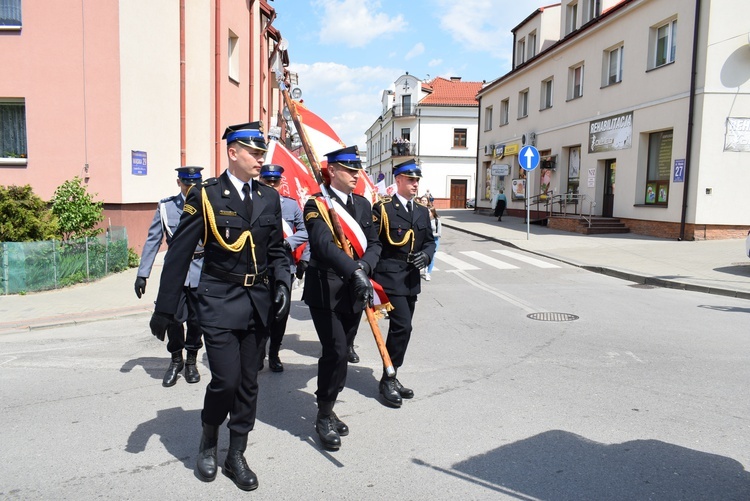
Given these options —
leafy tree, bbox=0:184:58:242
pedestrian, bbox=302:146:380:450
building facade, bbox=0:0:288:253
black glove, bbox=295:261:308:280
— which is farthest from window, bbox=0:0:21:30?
pedestrian, bbox=302:146:380:450

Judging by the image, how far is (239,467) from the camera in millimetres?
3354

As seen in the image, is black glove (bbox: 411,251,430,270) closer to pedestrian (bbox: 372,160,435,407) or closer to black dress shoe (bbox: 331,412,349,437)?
pedestrian (bbox: 372,160,435,407)

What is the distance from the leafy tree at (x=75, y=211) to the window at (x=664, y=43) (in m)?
16.7

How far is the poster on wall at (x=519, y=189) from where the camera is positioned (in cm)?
2925

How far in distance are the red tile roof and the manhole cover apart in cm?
4659

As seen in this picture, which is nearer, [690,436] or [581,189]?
[690,436]

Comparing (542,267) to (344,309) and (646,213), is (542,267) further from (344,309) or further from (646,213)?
(344,309)

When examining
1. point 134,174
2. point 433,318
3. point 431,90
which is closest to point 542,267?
point 433,318

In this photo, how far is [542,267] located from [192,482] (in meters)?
11.2

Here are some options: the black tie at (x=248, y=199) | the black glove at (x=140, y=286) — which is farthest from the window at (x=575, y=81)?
the black tie at (x=248, y=199)

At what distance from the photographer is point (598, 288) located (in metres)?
10.5

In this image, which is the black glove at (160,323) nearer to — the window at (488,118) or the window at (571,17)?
the window at (571,17)

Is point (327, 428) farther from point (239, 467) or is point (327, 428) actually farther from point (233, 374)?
point (233, 374)

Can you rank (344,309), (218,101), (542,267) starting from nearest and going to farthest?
1. (344,309)
2. (542,267)
3. (218,101)
